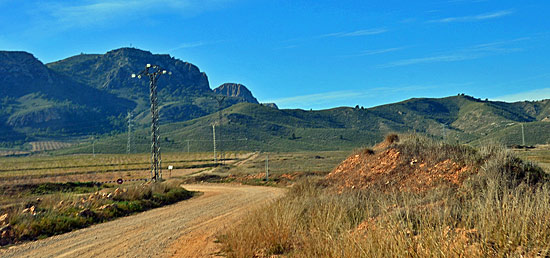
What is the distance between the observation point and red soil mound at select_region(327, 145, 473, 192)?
14.9 meters

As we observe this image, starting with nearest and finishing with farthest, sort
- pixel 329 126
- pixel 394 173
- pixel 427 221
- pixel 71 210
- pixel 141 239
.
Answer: pixel 427 221
pixel 141 239
pixel 394 173
pixel 71 210
pixel 329 126

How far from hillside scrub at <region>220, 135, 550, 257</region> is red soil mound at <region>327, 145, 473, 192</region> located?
295 mm

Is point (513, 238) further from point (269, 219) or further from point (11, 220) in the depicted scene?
point (11, 220)

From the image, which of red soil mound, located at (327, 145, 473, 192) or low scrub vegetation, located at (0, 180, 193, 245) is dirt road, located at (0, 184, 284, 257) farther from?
red soil mound, located at (327, 145, 473, 192)

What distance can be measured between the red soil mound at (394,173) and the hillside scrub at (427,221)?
0.29 m

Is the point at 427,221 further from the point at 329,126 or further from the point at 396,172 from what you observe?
the point at 329,126

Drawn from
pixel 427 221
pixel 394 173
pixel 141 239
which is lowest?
pixel 141 239

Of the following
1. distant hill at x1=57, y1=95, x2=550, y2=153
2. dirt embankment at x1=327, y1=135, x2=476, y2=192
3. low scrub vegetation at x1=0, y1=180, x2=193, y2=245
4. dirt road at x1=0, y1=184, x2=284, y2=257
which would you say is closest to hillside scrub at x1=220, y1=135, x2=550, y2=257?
dirt embankment at x1=327, y1=135, x2=476, y2=192

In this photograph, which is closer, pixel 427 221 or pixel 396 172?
pixel 427 221

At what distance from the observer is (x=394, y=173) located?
56.6 ft

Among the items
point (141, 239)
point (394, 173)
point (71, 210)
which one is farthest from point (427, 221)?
point (71, 210)

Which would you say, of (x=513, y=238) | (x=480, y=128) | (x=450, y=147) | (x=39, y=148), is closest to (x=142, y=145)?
(x=39, y=148)

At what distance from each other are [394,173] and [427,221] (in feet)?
30.3

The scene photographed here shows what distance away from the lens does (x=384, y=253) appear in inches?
251
